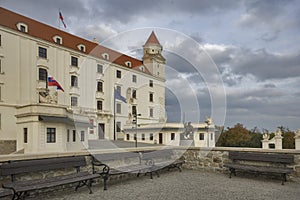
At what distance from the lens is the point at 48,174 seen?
5945 mm

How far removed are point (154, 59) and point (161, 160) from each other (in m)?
39.2

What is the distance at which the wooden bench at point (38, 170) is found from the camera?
488 cm

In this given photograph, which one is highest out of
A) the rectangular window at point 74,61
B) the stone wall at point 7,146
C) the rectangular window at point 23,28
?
the rectangular window at point 23,28

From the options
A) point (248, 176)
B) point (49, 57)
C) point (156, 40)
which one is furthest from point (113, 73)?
point (248, 176)

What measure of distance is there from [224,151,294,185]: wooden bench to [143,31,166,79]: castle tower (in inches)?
1538

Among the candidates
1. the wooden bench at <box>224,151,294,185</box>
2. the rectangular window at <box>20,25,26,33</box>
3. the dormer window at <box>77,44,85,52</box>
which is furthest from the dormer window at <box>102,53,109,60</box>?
the wooden bench at <box>224,151,294,185</box>

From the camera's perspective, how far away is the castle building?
69.9ft

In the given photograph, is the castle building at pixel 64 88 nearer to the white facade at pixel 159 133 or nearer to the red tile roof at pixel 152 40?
the white facade at pixel 159 133

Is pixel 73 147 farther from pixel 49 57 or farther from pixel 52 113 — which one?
pixel 49 57

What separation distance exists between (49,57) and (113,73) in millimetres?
10682

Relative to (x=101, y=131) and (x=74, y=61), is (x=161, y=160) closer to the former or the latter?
→ (x=101, y=131)

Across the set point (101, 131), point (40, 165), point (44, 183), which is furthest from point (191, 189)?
point (101, 131)

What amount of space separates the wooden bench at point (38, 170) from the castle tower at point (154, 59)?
40826mm

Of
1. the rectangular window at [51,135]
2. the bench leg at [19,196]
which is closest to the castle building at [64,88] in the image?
the rectangular window at [51,135]
